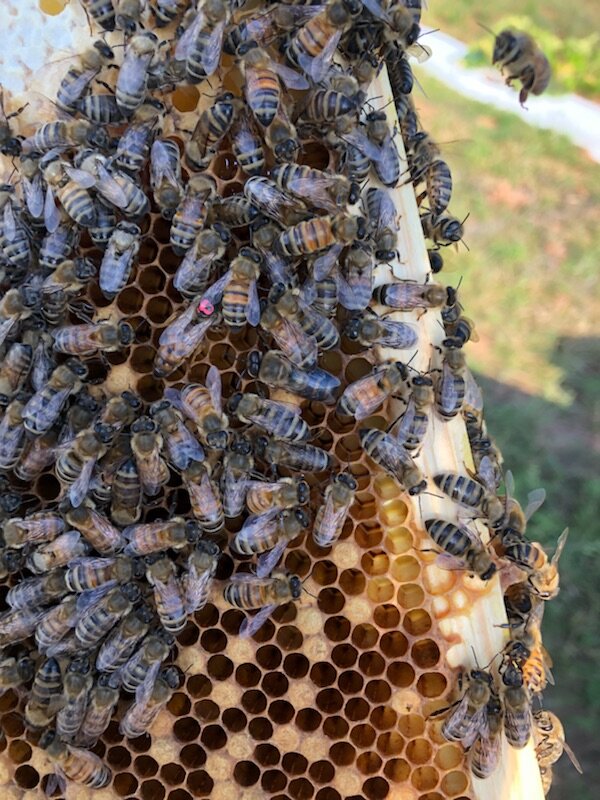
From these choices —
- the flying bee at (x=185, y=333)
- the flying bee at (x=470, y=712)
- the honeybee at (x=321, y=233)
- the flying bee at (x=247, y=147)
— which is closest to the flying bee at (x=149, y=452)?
the flying bee at (x=185, y=333)

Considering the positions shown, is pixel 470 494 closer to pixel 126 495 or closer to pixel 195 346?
pixel 195 346

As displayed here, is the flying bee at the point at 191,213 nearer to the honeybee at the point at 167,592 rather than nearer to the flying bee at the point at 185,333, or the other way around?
the flying bee at the point at 185,333

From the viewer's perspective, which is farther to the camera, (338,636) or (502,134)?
(502,134)

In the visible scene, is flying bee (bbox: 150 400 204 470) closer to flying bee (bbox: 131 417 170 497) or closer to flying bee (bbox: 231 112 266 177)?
flying bee (bbox: 131 417 170 497)

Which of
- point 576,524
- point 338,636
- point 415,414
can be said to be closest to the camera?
point 415,414

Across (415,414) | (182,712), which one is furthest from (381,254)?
(182,712)

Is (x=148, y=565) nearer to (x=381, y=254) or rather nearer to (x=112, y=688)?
(x=112, y=688)

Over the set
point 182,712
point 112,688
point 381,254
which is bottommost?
point 182,712
